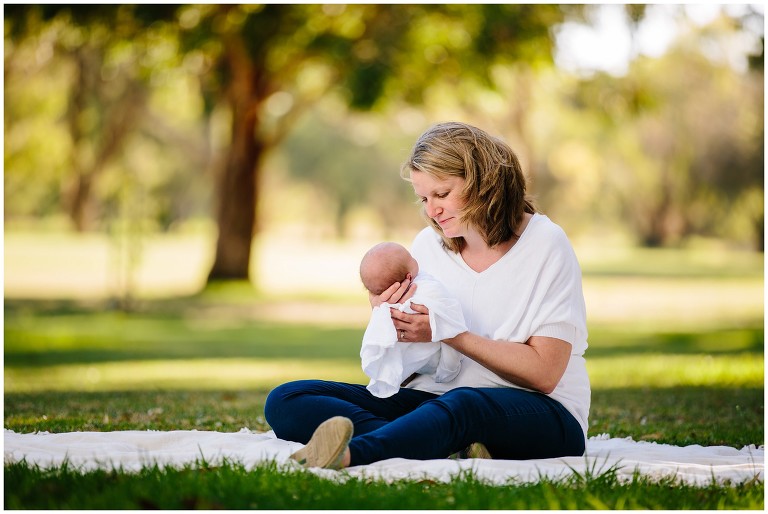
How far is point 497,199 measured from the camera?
176 inches

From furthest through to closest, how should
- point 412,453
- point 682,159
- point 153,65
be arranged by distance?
1. point 682,159
2. point 153,65
3. point 412,453

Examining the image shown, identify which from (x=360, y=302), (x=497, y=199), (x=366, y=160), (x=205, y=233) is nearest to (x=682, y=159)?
(x=360, y=302)

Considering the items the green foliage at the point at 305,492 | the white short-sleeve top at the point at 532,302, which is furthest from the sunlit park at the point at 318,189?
the white short-sleeve top at the point at 532,302

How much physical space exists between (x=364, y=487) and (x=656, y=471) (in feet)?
4.26

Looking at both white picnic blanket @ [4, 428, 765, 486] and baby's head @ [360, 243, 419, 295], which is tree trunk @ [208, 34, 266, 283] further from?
baby's head @ [360, 243, 419, 295]

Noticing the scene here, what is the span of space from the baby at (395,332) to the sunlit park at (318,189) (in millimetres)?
762

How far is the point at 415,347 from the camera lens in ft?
14.6

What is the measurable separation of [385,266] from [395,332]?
14.8 inches

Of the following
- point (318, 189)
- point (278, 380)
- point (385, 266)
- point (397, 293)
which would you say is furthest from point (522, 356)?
point (318, 189)

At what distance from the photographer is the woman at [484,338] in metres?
4.12

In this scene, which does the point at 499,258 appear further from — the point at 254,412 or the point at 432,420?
the point at 254,412

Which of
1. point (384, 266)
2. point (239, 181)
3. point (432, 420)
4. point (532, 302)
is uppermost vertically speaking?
point (239, 181)

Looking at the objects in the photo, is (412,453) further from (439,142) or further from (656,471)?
(439,142)

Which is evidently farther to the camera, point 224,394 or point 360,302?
point 360,302
